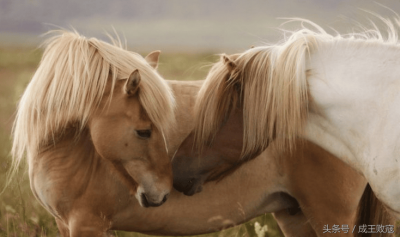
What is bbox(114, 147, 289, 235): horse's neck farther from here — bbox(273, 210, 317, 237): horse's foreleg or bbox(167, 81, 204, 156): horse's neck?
bbox(273, 210, 317, 237): horse's foreleg

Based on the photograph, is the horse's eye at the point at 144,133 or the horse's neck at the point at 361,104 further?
the horse's eye at the point at 144,133

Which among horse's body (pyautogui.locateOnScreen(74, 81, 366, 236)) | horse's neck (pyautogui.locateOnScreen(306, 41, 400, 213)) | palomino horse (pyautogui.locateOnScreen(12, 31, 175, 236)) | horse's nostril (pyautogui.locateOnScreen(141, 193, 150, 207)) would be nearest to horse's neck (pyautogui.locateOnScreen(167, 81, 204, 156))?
horse's body (pyautogui.locateOnScreen(74, 81, 366, 236))

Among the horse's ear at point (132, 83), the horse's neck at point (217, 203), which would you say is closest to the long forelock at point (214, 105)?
the horse's ear at point (132, 83)

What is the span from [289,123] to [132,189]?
45.1 inches

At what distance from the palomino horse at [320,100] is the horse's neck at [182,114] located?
0.38 metres

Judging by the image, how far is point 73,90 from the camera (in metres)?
3.21

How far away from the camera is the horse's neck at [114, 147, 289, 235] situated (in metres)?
3.77

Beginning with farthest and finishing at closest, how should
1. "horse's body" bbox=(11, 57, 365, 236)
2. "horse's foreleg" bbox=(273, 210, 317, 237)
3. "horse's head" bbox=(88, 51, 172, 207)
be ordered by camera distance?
"horse's foreleg" bbox=(273, 210, 317, 237)
"horse's body" bbox=(11, 57, 365, 236)
"horse's head" bbox=(88, 51, 172, 207)

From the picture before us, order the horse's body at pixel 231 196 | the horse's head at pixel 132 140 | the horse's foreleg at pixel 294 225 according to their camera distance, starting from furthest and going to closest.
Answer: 1. the horse's foreleg at pixel 294 225
2. the horse's body at pixel 231 196
3. the horse's head at pixel 132 140

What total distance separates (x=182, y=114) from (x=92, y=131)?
0.82 metres

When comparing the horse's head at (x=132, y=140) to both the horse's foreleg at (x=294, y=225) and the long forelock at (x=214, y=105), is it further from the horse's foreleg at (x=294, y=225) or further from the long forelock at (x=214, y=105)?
the horse's foreleg at (x=294, y=225)

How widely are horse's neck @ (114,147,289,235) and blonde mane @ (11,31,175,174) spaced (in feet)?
2.47

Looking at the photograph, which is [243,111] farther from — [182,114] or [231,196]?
[231,196]

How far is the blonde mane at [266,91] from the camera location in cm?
317
